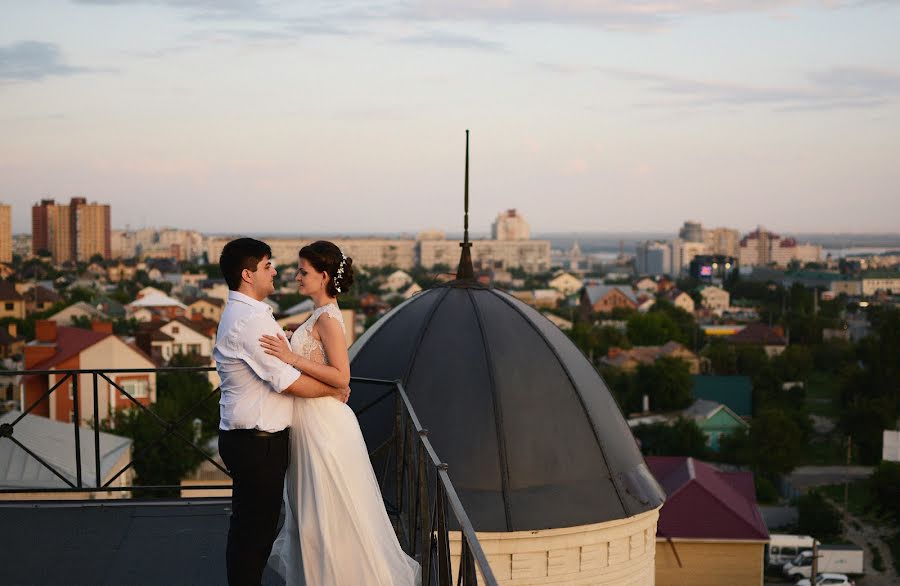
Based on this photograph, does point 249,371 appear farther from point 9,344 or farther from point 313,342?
point 9,344

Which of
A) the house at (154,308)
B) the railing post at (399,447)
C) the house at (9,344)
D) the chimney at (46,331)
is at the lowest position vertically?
the house at (9,344)

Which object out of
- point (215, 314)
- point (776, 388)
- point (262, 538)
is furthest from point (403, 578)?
point (215, 314)

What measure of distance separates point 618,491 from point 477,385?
4.64 ft

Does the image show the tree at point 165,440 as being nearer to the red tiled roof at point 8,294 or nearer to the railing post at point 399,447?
the railing post at point 399,447

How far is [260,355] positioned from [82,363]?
32470mm

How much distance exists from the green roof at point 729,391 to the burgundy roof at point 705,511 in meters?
29.2

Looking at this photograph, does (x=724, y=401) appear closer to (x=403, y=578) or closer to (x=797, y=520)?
(x=797, y=520)

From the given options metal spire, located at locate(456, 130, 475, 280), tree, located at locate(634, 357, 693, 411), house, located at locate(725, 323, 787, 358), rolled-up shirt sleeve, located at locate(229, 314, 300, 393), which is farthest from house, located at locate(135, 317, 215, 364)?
rolled-up shirt sleeve, located at locate(229, 314, 300, 393)

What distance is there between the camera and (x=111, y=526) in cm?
657

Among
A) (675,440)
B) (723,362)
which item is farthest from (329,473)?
(723,362)

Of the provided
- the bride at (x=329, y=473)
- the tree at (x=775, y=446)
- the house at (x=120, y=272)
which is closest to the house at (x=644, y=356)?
the tree at (x=775, y=446)

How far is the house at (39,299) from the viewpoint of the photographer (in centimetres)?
8741

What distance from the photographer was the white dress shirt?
14.8 ft

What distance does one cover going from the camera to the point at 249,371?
4574 mm
